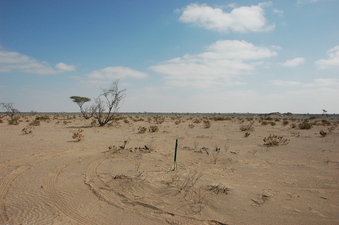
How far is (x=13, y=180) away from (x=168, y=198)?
177 inches

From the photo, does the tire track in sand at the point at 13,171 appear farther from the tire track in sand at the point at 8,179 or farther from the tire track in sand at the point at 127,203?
the tire track in sand at the point at 127,203

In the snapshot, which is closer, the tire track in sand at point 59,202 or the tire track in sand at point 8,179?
the tire track in sand at point 59,202

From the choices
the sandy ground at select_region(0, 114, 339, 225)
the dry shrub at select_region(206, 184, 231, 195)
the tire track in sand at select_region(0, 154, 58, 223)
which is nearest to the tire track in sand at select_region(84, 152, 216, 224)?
the sandy ground at select_region(0, 114, 339, 225)

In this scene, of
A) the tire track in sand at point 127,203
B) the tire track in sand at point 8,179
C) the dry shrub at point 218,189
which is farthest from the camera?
the dry shrub at point 218,189

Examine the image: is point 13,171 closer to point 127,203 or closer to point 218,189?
point 127,203

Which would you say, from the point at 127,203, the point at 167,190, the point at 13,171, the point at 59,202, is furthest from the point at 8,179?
the point at 167,190

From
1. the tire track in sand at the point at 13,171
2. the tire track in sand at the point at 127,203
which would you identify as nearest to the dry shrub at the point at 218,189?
the tire track in sand at the point at 127,203

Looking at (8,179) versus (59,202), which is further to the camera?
(8,179)

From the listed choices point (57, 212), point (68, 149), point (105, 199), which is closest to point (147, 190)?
point (105, 199)

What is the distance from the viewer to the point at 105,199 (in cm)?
430

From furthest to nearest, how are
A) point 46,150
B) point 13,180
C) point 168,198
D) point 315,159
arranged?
1. point 46,150
2. point 315,159
3. point 13,180
4. point 168,198

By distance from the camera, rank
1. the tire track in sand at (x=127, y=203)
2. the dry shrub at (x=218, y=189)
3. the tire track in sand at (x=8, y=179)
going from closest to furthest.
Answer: the tire track in sand at (x=127, y=203) < the tire track in sand at (x=8, y=179) < the dry shrub at (x=218, y=189)

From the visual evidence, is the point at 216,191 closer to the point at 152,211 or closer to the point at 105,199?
the point at 152,211

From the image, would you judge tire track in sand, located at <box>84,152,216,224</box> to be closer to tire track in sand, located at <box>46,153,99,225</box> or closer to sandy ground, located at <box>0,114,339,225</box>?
sandy ground, located at <box>0,114,339,225</box>
